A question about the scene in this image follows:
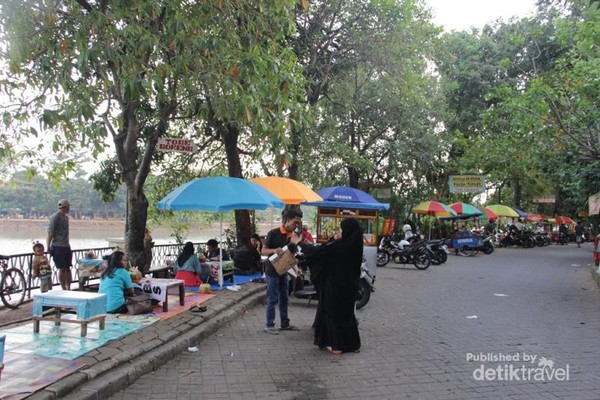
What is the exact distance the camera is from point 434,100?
20.5 metres

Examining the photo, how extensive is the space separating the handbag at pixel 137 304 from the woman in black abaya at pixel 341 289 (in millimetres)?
2530

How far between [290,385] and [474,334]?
3.40 metres

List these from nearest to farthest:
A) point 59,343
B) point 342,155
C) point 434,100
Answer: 1. point 59,343
2. point 342,155
3. point 434,100

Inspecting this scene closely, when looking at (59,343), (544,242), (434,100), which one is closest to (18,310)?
(59,343)

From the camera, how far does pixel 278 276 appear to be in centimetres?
639

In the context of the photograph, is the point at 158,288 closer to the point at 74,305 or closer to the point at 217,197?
the point at 74,305

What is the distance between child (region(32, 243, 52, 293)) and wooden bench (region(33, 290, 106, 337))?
301 centimetres

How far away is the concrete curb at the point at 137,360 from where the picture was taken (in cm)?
391

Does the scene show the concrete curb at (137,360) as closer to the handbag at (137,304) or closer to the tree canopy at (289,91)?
the handbag at (137,304)

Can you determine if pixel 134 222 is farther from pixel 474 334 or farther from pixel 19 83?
pixel 474 334

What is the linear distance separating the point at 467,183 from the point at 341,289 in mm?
18972

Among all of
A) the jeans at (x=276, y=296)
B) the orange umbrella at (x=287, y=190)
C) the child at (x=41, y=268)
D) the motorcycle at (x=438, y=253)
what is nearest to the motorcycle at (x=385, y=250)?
the motorcycle at (x=438, y=253)

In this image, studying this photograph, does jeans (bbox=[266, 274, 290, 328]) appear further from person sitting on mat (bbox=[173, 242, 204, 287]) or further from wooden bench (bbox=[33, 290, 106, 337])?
person sitting on mat (bbox=[173, 242, 204, 287])

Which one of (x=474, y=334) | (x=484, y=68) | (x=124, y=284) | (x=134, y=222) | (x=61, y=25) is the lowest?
(x=474, y=334)
